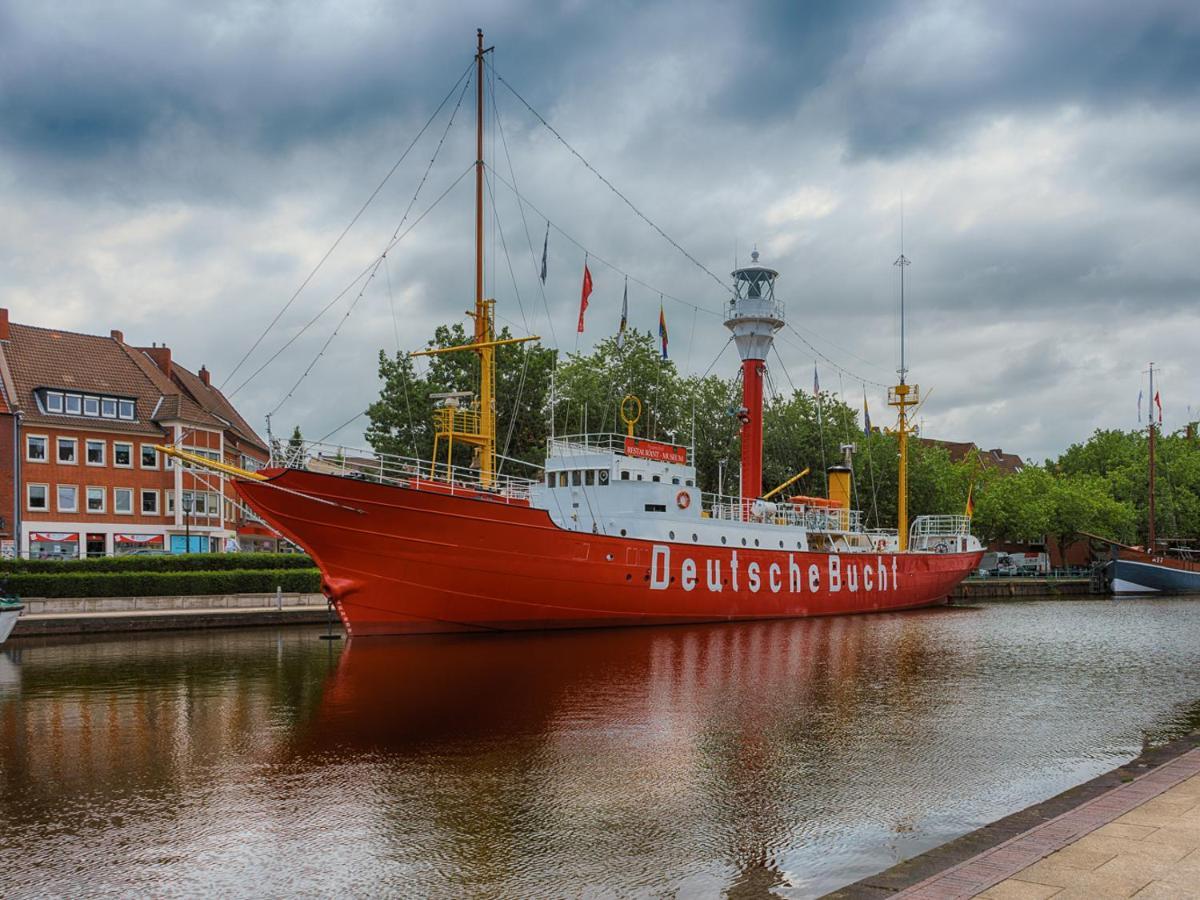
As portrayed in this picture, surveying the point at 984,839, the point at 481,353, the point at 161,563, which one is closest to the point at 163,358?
the point at 161,563

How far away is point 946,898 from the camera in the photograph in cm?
628

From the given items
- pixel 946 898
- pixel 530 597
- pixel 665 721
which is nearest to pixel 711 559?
pixel 530 597

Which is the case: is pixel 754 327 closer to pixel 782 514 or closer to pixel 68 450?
pixel 782 514

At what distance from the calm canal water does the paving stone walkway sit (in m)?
1.67

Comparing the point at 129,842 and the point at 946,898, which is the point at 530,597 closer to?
the point at 129,842

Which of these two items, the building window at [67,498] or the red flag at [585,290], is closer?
the red flag at [585,290]

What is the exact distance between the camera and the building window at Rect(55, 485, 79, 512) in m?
→ 48.9

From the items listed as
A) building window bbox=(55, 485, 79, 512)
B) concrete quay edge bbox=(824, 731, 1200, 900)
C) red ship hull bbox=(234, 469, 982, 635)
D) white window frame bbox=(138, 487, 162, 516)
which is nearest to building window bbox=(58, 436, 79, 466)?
building window bbox=(55, 485, 79, 512)

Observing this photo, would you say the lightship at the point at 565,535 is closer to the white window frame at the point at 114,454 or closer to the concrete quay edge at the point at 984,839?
the concrete quay edge at the point at 984,839

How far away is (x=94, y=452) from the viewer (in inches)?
1993

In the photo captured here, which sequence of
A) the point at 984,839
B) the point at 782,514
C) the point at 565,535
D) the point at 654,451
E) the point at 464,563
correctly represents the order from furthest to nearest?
the point at 782,514, the point at 654,451, the point at 565,535, the point at 464,563, the point at 984,839

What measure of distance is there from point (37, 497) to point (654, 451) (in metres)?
33.6

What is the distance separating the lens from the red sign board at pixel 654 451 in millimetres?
33219

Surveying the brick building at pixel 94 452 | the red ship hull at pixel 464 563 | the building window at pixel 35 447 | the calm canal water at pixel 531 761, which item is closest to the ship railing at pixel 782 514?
the red ship hull at pixel 464 563
